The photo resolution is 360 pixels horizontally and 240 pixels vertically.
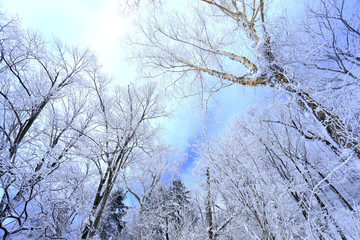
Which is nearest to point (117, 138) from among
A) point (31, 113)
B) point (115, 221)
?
point (31, 113)

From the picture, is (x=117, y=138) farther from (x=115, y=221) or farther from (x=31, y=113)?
(x=115, y=221)

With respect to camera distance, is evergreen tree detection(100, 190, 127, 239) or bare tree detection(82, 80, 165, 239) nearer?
bare tree detection(82, 80, 165, 239)

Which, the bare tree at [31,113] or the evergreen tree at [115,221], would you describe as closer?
the bare tree at [31,113]

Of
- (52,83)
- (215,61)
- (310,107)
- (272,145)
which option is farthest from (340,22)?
(52,83)

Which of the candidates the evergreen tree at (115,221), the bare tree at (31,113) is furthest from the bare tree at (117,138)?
the evergreen tree at (115,221)

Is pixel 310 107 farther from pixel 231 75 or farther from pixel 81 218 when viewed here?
pixel 81 218

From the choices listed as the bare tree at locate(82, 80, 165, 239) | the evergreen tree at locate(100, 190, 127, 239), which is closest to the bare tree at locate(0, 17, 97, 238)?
the bare tree at locate(82, 80, 165, 239)

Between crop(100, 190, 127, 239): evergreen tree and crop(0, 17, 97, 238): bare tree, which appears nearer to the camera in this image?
crop(0, 17, 97, 238): bare tree

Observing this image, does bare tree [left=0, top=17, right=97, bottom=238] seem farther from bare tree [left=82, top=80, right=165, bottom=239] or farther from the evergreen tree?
the evergreen tree

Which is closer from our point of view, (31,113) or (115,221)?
(31,113)

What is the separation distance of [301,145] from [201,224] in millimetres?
5638

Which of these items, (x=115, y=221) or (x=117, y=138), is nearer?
(x=117, y=138)

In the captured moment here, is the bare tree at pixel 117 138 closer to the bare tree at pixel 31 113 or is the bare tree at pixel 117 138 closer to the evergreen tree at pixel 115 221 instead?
the bare tree at pixel 31 113

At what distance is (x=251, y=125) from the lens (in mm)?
7680
